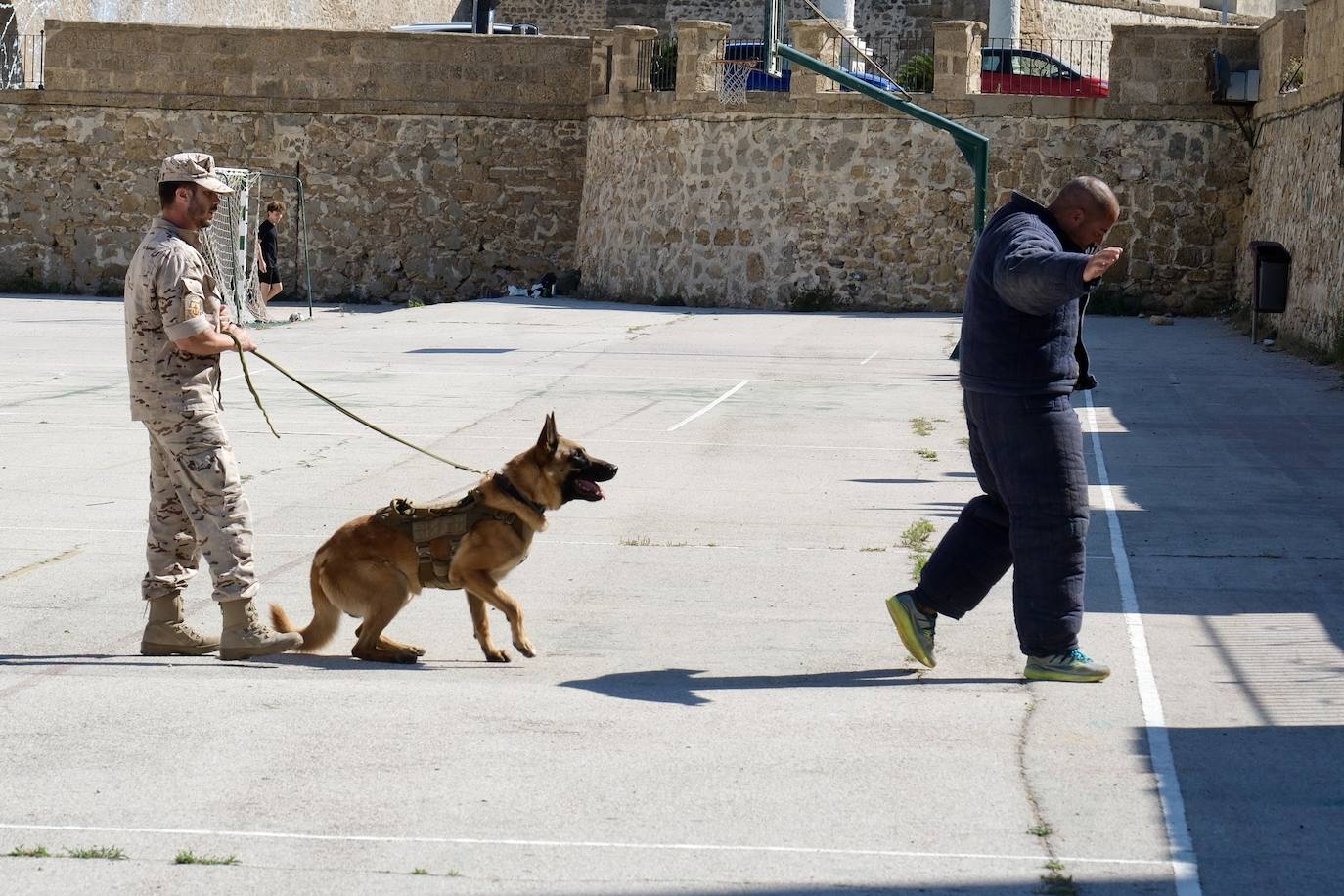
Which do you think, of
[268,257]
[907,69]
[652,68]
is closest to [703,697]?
[268,257]

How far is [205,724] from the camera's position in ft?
19.6

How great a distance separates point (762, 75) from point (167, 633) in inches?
963

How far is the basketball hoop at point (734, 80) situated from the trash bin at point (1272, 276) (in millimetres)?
9805

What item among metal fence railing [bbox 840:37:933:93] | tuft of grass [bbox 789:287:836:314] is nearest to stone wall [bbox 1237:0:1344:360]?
metal fence railing [bbox 840:37:933:93]

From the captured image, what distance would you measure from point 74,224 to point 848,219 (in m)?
14.1

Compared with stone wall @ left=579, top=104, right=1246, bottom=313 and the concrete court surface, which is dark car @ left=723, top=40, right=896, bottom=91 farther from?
the concrete court surface

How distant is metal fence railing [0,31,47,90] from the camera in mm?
33750

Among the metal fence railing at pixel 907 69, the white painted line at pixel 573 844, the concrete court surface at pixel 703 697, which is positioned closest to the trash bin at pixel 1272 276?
the metal fence railing at pixel 907 69

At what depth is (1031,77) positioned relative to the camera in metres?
30.6

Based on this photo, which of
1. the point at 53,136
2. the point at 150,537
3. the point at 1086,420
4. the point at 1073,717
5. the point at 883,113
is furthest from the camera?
the point at 53,136

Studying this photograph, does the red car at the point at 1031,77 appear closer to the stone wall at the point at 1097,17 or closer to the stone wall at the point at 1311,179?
the stone wall at the point at 1311,179

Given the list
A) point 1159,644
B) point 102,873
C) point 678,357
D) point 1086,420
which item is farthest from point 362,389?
point 102,873

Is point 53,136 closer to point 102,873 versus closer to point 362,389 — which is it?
point 362,389

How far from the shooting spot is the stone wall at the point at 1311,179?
813 inches
